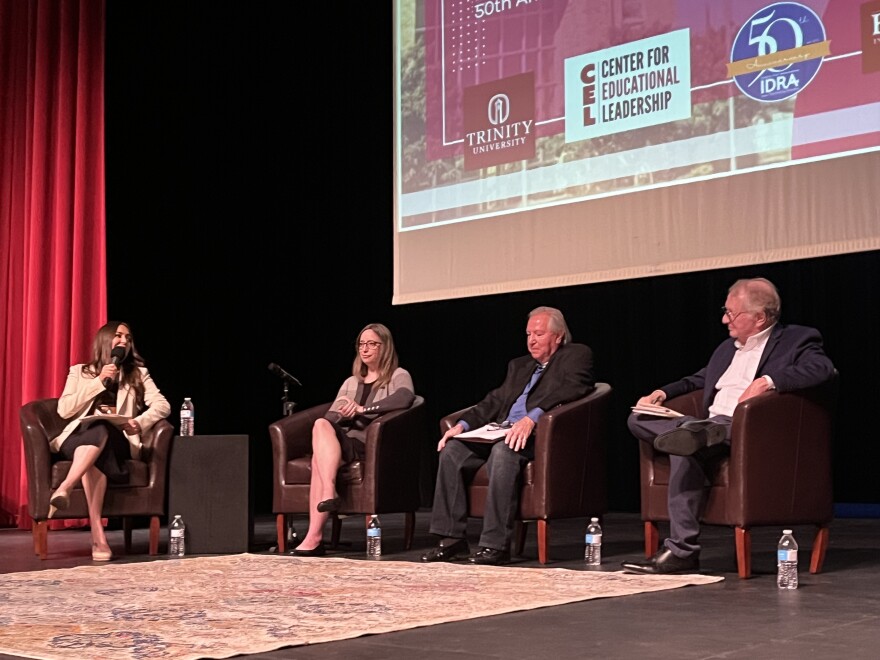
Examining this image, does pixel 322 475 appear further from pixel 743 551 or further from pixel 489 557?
pixel 743 551

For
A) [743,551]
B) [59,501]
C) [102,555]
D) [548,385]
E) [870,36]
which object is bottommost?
[102,555]

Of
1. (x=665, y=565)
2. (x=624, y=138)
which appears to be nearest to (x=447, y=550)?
(x=665, y=565)

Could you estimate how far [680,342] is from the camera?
6727 mm

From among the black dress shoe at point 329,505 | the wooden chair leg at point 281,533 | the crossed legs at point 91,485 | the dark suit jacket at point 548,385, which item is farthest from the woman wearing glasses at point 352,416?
the crossed legs at point 91,485

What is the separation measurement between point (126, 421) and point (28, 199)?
2681 millimetres

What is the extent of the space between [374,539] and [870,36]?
2805mm

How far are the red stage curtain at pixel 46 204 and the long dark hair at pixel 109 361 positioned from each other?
5.67 ft

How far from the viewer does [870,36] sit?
15.5ft

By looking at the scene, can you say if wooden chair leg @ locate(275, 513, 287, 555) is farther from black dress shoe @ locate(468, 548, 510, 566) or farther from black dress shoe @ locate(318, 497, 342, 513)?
black dress shoe @ locate(468, 548, 510, 566)

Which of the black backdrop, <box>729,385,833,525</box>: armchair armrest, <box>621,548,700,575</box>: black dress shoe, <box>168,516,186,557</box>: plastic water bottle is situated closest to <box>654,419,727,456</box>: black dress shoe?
<box>729,385,833,525</box>: armchair armrest

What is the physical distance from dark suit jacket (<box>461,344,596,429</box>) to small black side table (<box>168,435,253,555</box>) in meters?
1.06

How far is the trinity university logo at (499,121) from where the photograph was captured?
234 inches

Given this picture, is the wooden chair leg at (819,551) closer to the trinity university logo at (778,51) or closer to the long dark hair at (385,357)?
the trinity university logo at (778,51)

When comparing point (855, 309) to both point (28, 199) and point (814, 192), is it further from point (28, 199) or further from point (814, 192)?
point (28, 199)
